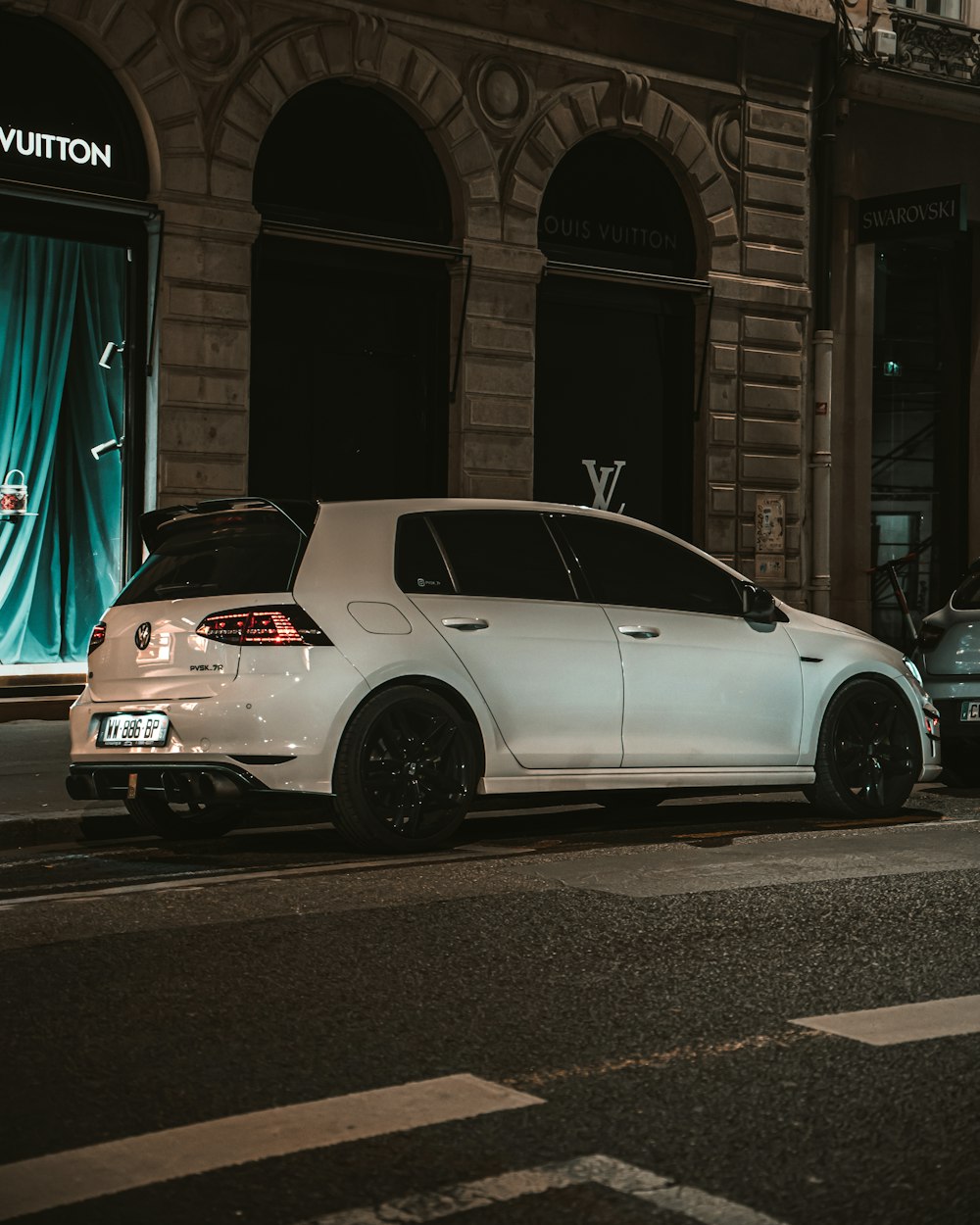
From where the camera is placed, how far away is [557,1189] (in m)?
3.69

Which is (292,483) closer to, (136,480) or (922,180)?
(136,480)

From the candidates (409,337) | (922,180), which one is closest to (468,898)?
(409,337)

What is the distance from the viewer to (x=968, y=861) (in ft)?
26.4

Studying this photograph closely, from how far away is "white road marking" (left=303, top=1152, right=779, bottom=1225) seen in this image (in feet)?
11.6

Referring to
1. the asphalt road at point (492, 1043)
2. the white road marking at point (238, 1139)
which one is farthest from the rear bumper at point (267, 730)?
the white road marking at point (238, 1139)

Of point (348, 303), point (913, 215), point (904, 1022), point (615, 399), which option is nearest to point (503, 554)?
point (904, 1022)

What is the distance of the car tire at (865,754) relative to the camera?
9.69 m

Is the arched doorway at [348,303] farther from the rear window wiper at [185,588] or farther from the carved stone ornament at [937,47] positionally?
the rear window wiper at [185,588]

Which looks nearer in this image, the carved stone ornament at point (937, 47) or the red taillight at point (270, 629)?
the red taillight at point (270, 629)

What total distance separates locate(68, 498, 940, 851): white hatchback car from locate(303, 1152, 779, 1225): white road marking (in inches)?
171

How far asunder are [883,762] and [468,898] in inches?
142

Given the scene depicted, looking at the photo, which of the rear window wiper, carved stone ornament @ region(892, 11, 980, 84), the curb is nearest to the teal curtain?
the curb

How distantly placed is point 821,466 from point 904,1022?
15.2m

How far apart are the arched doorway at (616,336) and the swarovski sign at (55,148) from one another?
442 cm
